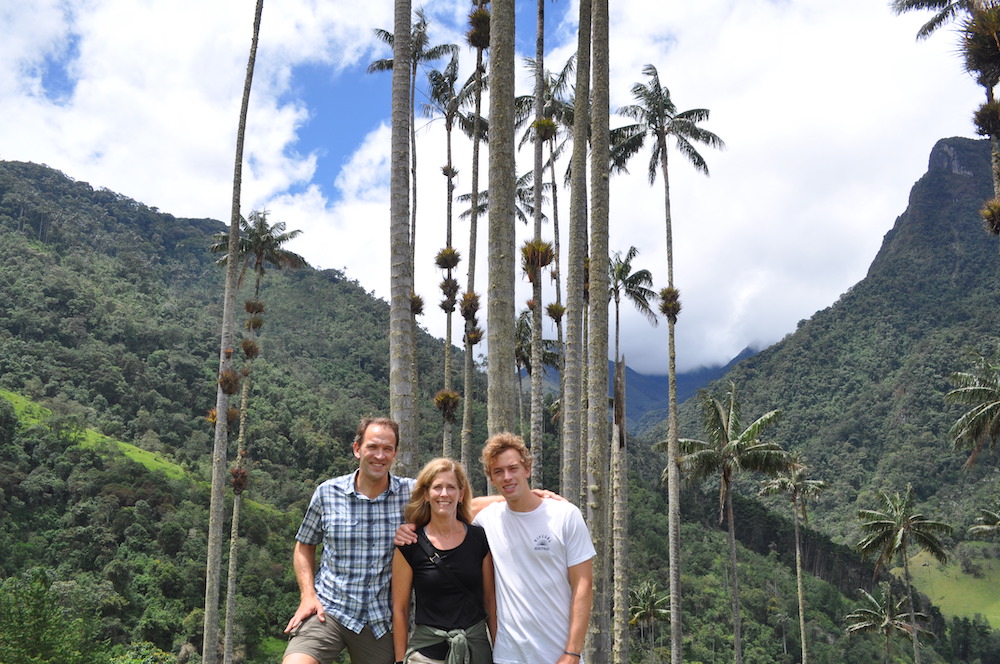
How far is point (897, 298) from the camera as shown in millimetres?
141875

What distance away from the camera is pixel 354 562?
4043 millimetres

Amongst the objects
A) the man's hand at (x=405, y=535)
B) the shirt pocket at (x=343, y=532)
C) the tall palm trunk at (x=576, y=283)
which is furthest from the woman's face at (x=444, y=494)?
the tall palm trunk at (x=576, y=283)

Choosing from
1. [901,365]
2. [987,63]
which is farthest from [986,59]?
[901,365]

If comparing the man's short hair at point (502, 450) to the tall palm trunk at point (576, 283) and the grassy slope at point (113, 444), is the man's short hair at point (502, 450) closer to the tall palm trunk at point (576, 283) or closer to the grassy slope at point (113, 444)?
the tall palm trunk at point (576, 283)

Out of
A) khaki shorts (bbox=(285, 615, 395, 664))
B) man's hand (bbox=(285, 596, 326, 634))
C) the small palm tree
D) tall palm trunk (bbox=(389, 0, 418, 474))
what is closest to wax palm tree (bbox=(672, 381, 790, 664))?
the small palm tree

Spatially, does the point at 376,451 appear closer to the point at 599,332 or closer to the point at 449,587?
the point at 449,587

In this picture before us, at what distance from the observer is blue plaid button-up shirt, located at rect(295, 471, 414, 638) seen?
4012 millimetres

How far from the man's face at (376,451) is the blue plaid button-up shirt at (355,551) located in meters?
0.15

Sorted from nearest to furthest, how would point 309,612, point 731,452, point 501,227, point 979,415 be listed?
point 309,612, point 501,227, point 979,415, point 731,452

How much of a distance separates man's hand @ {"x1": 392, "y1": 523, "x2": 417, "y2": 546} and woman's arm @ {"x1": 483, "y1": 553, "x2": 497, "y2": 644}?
42cm

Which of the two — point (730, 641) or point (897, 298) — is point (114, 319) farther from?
point (897, 298)

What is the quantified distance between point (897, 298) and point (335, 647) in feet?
Result: 528

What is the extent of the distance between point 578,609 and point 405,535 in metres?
1.02

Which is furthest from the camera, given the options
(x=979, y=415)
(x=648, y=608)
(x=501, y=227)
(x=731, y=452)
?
(x=648, y=608)
